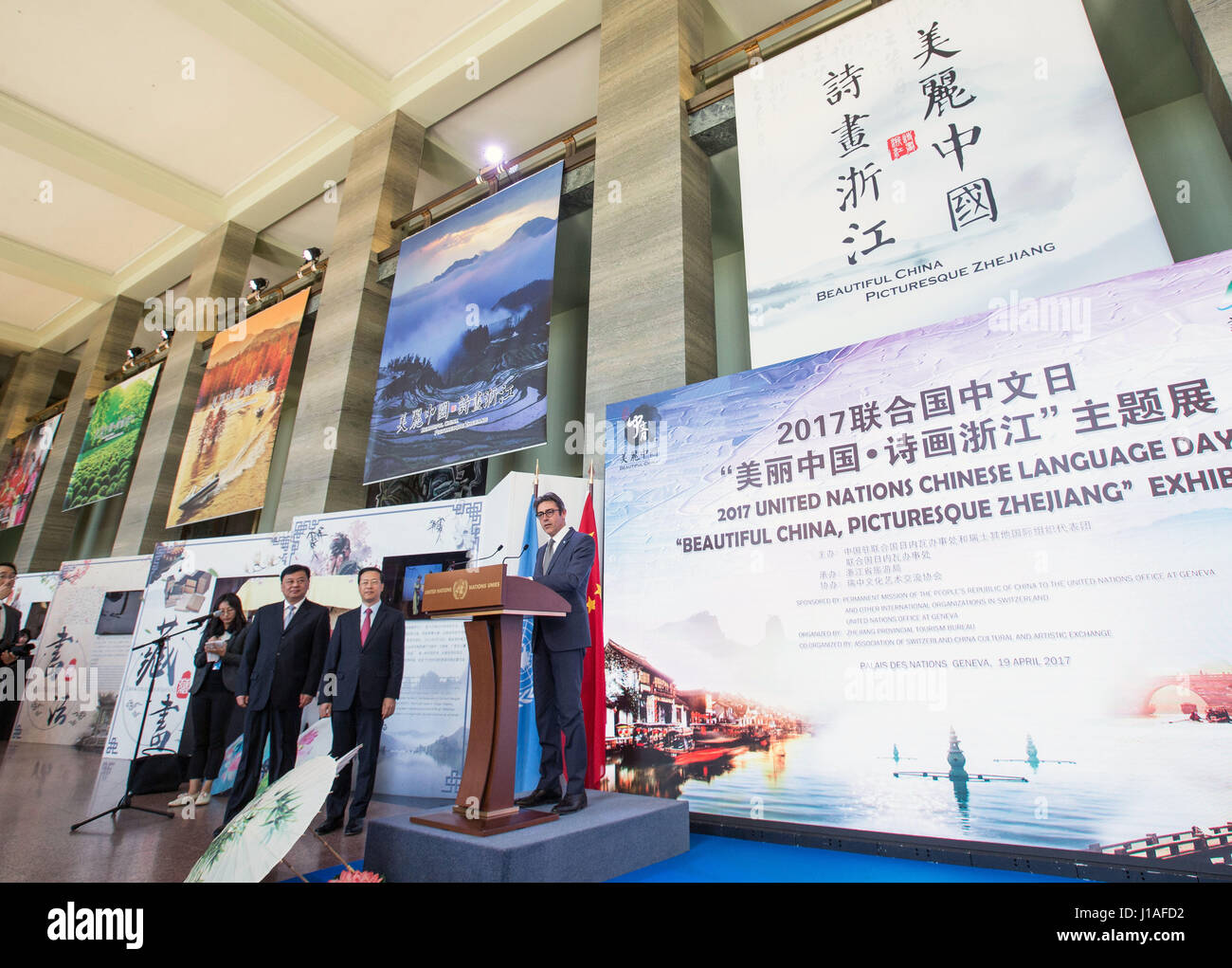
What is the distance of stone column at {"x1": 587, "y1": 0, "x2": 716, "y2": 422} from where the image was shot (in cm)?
446

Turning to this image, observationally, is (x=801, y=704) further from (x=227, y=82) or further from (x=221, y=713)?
(x=227, y=82)

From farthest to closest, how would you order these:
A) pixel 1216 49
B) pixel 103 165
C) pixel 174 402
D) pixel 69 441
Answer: pixel 69 441, pixel 174 402, pixel 103 165, pixel 1216 49

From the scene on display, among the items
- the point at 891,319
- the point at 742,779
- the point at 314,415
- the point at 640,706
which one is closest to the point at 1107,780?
the point at 742,779

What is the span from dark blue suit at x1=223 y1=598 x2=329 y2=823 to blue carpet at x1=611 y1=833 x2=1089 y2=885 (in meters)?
2.06

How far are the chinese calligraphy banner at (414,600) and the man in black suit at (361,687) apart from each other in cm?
55

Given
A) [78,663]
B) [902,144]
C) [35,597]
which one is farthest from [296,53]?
[35,597]

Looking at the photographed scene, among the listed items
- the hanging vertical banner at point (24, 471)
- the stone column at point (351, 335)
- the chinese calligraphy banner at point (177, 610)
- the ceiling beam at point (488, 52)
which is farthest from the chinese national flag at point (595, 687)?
the hanging vertical banner at point (24, 471)

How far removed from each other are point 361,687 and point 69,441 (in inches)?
445

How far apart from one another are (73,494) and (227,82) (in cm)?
685

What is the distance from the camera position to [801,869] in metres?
2.32

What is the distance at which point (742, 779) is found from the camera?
2.88 m

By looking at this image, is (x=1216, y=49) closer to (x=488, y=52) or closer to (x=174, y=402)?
(x=488, y=52)

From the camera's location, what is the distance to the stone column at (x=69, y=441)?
10.4 m

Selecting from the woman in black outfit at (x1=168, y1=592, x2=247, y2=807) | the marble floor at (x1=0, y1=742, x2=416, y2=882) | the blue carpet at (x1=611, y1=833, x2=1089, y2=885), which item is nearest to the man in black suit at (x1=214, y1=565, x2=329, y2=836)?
the marble floor at (x1=0, y1=742, x2=416, y2=882)
